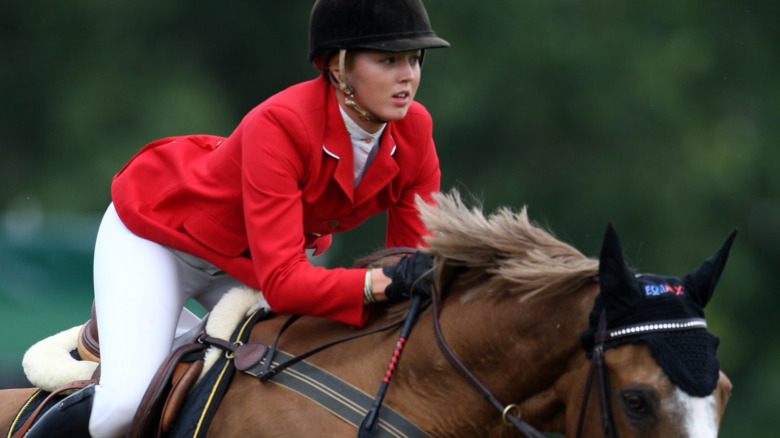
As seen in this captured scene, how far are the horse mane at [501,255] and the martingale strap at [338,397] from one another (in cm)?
40

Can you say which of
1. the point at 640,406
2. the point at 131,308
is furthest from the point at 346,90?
the point at 640,406

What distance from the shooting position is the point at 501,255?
296 centimetres

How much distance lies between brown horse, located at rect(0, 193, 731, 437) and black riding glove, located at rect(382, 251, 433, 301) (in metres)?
0.04

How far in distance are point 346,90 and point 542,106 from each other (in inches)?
356

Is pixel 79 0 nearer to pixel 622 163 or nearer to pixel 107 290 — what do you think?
pixel 622 163

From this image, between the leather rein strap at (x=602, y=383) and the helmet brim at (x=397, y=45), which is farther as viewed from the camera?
the helmet brim at (x=397, y=45)

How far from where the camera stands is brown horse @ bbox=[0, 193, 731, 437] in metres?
2.53

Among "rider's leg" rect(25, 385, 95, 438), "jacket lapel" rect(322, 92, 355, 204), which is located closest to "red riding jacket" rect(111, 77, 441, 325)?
"jacket lapel" rect(322, 92, 355, 204)

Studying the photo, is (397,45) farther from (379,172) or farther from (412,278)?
(412,278)

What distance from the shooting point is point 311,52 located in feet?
11.2

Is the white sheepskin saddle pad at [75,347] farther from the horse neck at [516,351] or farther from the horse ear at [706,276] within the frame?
the horse ear at [706,276]

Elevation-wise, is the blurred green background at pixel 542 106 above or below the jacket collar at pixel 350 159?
below

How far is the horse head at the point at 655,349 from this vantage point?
8.12ft

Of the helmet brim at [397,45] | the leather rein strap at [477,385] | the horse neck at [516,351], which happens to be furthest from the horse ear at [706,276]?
the helmet brim at [397,45]
